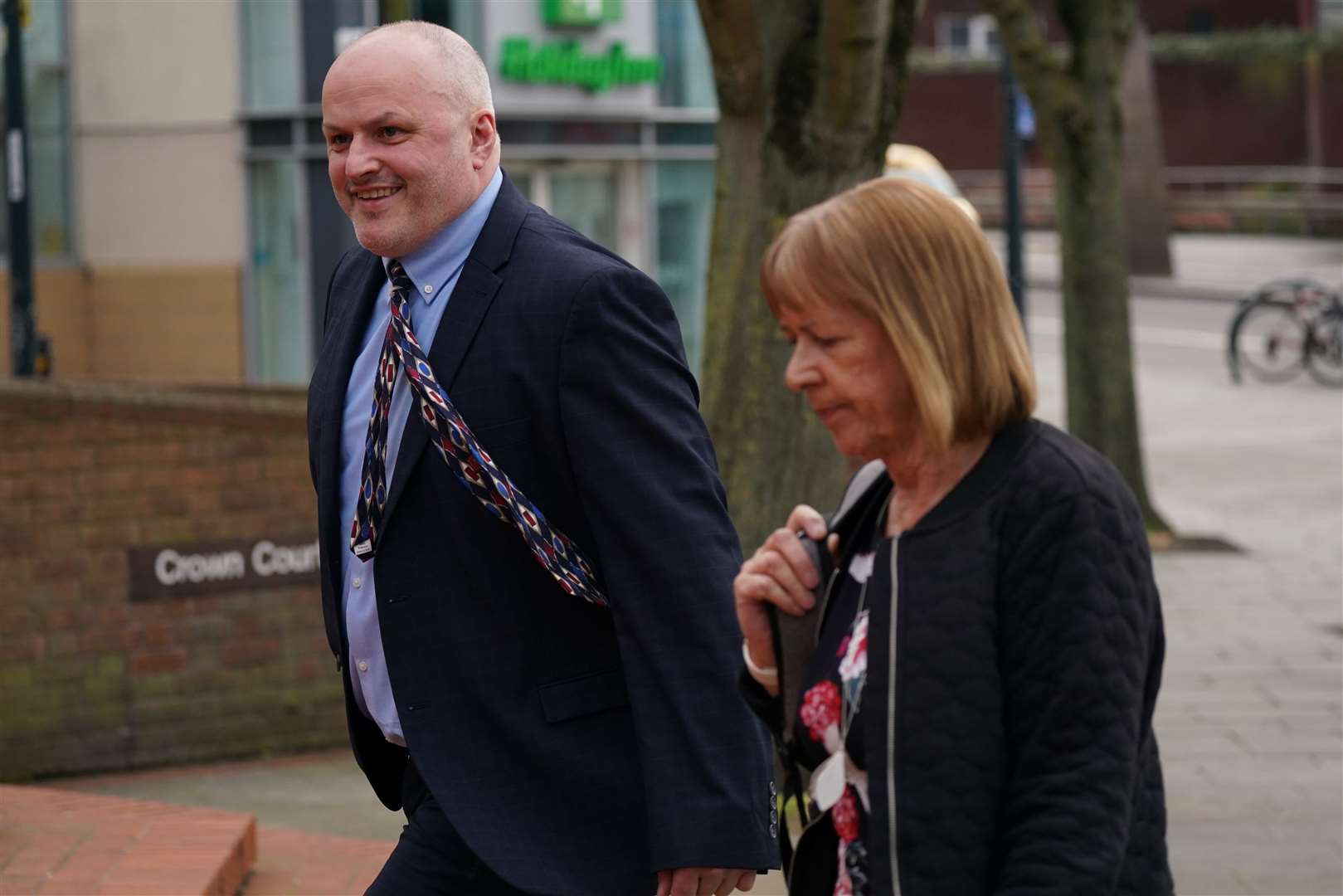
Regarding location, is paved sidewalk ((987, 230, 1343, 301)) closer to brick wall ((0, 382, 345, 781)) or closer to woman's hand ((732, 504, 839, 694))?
brick wall ((0, 382, 345, 781))

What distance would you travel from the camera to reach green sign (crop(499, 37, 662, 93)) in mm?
20453

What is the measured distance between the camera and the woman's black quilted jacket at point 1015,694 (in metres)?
2.31

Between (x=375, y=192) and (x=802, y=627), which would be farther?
(x=375, y=192)

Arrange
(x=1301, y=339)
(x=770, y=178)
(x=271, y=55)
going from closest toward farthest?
(x=770, y=178) → (x=271, y=55) → (x=1301, y=339)

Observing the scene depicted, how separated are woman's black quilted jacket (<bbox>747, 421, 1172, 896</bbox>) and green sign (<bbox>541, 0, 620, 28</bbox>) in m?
18.7

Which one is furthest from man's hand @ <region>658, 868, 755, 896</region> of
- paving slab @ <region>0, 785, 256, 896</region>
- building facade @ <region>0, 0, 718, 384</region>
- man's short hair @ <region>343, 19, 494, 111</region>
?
building facade @ <region>0, 0, 718, 384</region>

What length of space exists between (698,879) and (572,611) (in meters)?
0.42

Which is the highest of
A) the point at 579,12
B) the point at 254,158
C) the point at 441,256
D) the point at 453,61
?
the point at 579,12

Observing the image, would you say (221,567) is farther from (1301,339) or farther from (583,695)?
(1301,339)

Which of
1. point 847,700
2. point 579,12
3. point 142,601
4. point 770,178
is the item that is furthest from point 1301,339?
point 847,700

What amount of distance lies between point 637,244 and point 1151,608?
18.9 metres

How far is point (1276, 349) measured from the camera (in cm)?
2250

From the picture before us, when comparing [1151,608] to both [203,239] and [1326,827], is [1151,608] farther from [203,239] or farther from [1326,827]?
[203,239]

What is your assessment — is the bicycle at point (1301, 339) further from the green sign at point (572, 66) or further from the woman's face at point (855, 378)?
the woman's face at point (855, 378)
